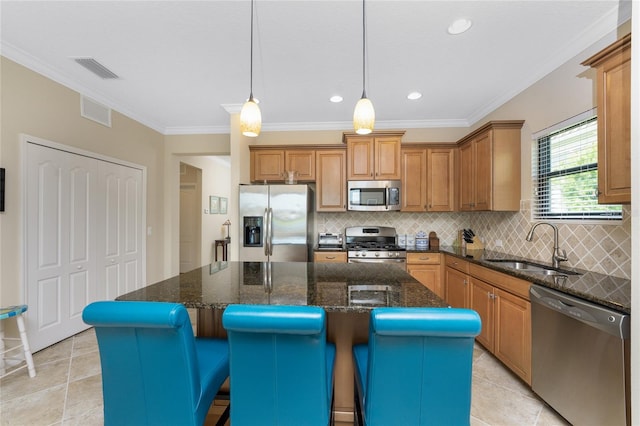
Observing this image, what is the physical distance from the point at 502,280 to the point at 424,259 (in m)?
1.29

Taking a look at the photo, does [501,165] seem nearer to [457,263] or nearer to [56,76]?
[457,263]

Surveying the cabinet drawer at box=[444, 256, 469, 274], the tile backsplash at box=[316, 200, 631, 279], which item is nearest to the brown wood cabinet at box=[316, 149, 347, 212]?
the tile backsplash at box=[316, 200, 631, 279]

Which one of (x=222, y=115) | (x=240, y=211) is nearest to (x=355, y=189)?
(x=240, y=211)

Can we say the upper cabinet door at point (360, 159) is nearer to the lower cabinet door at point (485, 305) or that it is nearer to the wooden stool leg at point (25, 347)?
the lower cabinet door at point (485, 305)

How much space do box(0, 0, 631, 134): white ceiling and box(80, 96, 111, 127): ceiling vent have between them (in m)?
0.10

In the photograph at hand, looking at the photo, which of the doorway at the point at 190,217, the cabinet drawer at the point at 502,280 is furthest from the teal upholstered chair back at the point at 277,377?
the doorway at the point at 190,217

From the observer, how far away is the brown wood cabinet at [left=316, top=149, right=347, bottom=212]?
3.98m

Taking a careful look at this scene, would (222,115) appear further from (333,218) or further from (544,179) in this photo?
(544,179)

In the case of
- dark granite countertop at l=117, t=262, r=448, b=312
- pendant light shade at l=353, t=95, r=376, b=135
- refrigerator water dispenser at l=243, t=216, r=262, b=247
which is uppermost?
pendant light shade at l=353, t=95, r=376, b=135

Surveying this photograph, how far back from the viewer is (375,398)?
1055 mm

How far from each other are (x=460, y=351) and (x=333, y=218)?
3.33 metres

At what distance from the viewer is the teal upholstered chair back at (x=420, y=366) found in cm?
93

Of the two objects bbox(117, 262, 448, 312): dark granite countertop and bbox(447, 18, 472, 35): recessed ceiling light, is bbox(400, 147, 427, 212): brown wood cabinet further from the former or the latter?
bbox(117, 262, 448, 312): dark granite countertop

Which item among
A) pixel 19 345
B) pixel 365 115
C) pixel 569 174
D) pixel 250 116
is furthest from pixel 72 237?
pixel 569 174
